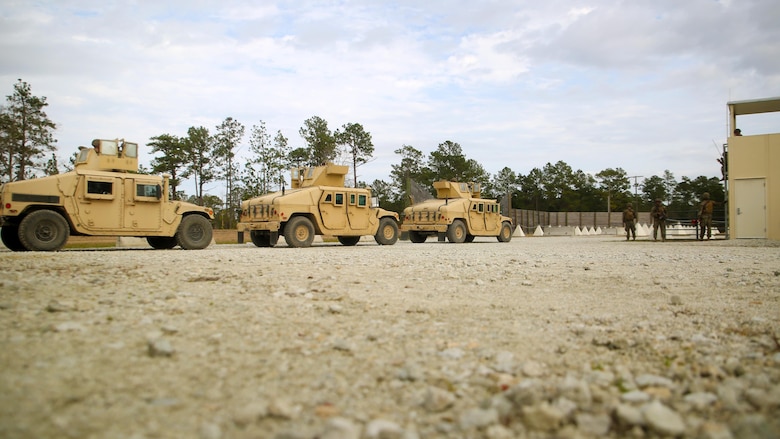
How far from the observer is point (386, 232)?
64.6 feet

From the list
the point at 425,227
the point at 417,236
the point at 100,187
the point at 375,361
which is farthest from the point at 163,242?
the point at 375,361

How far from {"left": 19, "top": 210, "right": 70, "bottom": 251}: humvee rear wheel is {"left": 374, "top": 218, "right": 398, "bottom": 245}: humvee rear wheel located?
9785mm

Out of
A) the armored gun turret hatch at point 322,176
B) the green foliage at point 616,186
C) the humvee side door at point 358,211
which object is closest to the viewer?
the humvee side door at point 358,211

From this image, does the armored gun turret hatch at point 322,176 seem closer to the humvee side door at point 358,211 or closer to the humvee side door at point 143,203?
the humvee side door at point 358,211

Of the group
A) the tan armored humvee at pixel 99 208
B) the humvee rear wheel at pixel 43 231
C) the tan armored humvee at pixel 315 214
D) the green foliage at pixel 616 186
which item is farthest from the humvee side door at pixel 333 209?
the green foliage at pixel 616 186

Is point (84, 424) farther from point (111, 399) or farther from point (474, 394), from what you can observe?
point (474, 394)

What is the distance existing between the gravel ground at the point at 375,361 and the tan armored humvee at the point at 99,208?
22.8 ft

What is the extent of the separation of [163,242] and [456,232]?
1204 centimetres

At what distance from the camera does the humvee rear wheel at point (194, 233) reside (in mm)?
14844

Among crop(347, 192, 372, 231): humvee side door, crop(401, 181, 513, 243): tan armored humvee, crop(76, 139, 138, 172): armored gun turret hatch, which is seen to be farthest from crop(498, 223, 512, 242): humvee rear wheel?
crop(76, 139, 138, 172): armored gun turret hatch

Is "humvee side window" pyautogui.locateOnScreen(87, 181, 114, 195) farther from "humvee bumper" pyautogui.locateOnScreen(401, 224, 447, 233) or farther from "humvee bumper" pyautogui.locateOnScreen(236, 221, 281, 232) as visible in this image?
"humvee bumper" pyautogui.locateOnScreen(401, 224, 447, 233)

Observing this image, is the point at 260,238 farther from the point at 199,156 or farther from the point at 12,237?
the point at 199,156

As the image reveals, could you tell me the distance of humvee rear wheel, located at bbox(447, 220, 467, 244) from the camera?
23219 mm

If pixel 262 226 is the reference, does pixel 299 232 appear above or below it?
below
